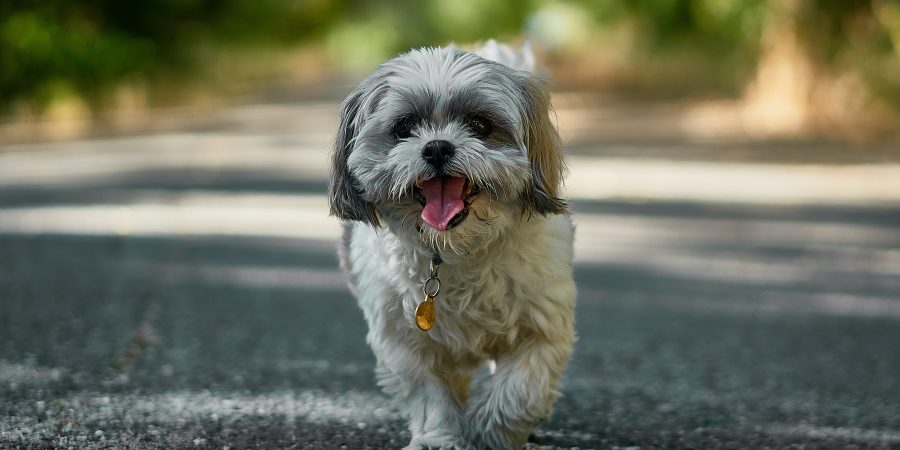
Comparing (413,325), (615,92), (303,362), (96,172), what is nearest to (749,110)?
(615,92)

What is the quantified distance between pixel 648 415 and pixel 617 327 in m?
2.22

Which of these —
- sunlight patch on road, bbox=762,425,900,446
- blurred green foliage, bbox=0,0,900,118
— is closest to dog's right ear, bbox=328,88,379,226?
sunlight patch on road, bbox=762,425,900,446

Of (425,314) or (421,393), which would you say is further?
(421,393)

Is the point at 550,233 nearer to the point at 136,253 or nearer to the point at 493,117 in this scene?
the point at 493,117

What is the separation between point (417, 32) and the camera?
117 feet

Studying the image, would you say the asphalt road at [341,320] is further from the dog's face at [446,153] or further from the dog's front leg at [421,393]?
the dog's face at [446,153]

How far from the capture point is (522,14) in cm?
3572

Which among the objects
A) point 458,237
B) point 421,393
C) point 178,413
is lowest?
point 178,413

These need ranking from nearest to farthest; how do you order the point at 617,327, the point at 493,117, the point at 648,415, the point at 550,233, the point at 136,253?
the point at 493,117 < the point at 550,233 < the point at 648,415 < the point at 617,327 < the point at 136,253

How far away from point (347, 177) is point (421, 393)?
2.92ft

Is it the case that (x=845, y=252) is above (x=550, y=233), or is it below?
below

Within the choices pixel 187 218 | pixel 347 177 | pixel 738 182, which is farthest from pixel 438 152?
pixel 738 182

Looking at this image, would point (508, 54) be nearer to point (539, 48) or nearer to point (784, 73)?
point (539, 48)

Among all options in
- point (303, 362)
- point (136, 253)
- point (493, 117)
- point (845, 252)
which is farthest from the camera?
point (845, 252)
